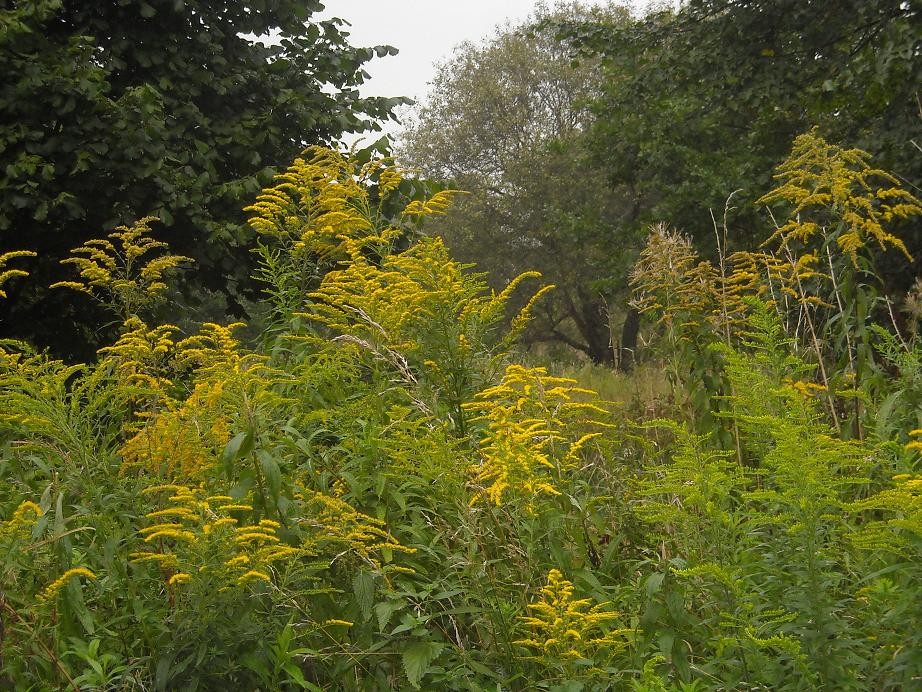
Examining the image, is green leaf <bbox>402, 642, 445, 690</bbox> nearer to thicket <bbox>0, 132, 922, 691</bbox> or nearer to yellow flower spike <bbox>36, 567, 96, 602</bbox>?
thicket <bbox>0, 132, 922, 691</bbox>

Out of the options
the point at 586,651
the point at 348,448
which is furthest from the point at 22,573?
the point at 586,651

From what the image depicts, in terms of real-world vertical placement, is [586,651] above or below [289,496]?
below

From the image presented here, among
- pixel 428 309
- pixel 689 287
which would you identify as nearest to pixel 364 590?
pixel 428 309

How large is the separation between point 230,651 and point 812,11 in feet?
33.3

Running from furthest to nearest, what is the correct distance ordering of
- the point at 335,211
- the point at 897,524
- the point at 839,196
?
the point at 335,211 < the point at 839,196 < the point at 897,524

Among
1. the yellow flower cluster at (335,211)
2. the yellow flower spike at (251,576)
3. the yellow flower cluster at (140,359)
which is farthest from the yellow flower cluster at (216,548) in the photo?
the yellow flower cluster at (335,211)

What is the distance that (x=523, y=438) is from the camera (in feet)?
9.52

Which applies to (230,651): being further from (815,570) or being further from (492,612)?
(815,570)

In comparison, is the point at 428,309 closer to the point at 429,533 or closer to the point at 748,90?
the point at 429,533

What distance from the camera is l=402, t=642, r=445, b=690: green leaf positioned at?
2646 mm

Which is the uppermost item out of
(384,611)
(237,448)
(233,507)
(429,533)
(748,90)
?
(748,90)

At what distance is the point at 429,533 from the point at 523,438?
569mm

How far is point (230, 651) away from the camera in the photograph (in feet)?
8.89

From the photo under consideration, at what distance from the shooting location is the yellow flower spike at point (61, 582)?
262 centimetres
